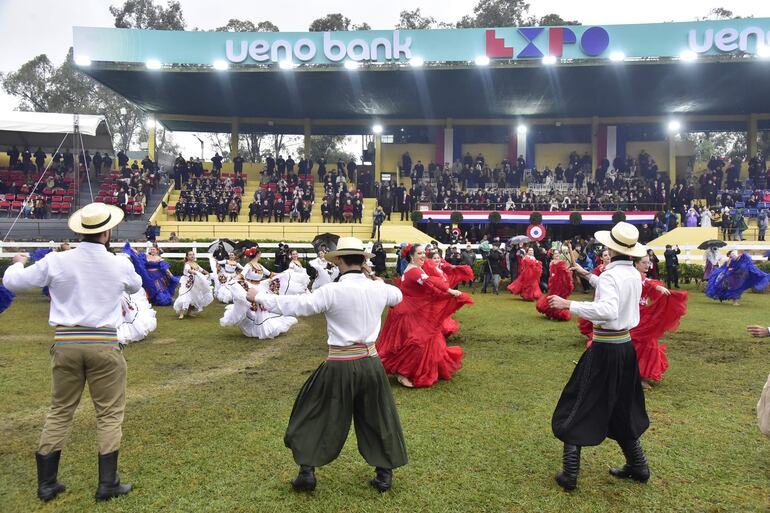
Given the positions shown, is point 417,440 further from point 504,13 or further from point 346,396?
point 504,13

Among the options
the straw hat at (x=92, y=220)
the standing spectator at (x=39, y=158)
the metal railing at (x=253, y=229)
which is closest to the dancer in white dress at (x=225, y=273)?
the straw hat at (x=92, y=220)

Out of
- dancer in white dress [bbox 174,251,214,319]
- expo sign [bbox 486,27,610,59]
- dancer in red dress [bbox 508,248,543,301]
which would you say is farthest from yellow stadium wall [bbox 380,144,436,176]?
dancer in white dress [bbox 174,251,214,319]

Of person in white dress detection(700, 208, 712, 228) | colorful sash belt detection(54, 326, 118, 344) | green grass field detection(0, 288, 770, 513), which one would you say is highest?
person in white dress detection(700, 208, 712, 228)

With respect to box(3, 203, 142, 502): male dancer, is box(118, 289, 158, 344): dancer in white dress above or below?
below

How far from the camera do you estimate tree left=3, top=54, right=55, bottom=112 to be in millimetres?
46819

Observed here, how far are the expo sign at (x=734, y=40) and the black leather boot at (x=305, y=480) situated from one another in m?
27.2

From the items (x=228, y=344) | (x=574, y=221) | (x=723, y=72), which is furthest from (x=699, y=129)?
(x=228, y=344)

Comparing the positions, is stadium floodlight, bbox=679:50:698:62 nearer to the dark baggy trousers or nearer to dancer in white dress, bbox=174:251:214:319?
dancer in white dress, bbox=174:251:214:319

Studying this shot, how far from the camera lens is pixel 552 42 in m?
25.3

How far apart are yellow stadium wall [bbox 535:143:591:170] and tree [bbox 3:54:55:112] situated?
40364 millimetres

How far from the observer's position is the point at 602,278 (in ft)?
14.5

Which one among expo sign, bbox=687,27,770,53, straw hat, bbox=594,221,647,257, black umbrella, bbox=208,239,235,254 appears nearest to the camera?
straw hat, bbox=594,221,647,257

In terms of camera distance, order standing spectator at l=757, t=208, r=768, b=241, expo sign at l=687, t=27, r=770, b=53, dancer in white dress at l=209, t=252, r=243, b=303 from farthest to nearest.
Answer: expo sign at l=687, t=27, r=770, b=53, standing spectator at l=757, t=208, r=768, b=241, dancer in white dress at l=209, t=252, r=243, b=303

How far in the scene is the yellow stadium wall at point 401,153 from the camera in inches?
1400
